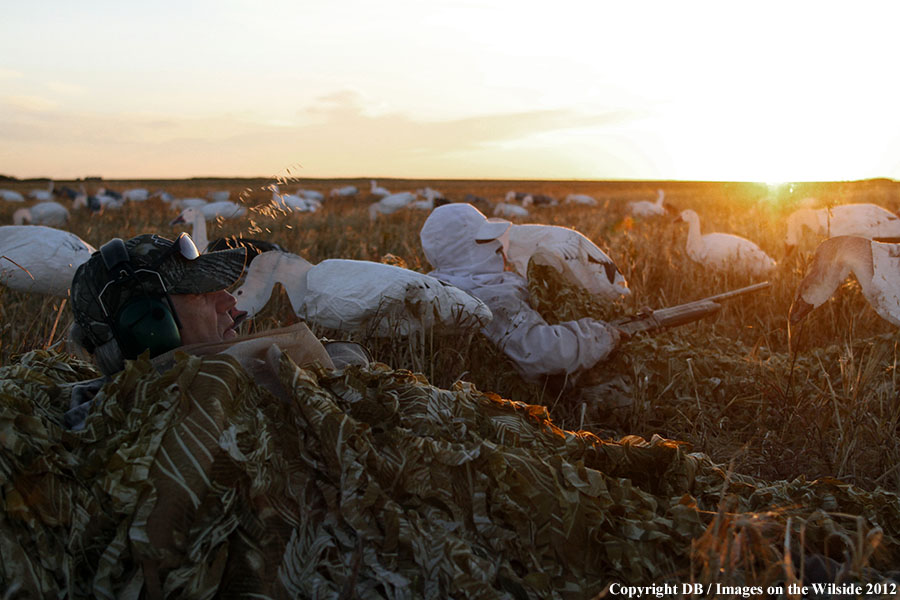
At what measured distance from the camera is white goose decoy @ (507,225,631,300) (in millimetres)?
4820

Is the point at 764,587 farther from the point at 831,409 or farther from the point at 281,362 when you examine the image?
the point at 831,409

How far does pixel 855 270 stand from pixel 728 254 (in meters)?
2.98

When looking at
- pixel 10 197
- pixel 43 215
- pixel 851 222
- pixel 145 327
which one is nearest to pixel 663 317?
pixel 145 327

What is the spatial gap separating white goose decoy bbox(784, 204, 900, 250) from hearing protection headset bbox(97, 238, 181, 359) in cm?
779

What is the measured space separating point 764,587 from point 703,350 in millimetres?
3486

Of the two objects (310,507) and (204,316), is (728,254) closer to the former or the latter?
(204,316)

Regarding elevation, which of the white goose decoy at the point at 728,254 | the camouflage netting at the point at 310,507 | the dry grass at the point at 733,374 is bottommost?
the dry grass at the point at 733,374

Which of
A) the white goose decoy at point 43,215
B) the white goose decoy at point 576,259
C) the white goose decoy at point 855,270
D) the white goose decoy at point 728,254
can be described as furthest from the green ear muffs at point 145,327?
the white goose decoy at point 43,215

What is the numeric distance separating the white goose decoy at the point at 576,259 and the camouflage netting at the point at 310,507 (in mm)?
2808

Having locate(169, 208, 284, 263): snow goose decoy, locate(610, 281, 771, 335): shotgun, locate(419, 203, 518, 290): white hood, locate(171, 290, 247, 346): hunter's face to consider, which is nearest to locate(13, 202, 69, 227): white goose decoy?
locate(169, 208, 284, 263): snow goose decoy

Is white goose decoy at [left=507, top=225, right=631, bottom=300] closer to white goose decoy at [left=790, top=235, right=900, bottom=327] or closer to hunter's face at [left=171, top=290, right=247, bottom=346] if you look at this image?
white goose decoy at [left=790, top=235, right=900, bottom=327]

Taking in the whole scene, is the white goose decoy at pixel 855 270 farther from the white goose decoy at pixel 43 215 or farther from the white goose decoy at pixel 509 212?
the white goose decoy at pixel 43 215

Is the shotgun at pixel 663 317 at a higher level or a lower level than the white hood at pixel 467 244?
lower

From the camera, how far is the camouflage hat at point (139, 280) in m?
2.08
